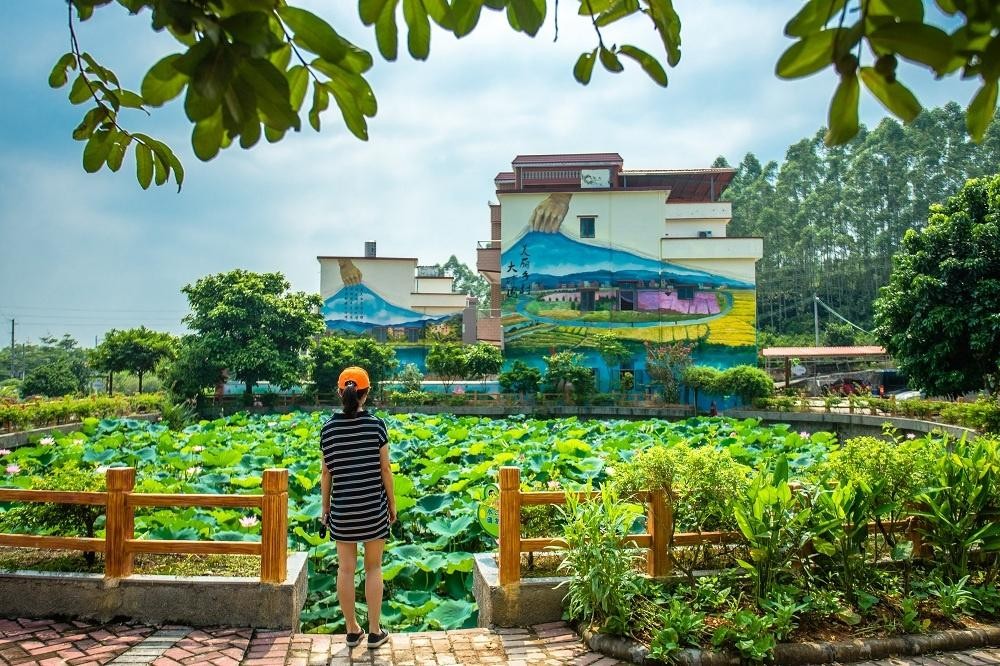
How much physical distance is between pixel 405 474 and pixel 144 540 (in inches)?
209

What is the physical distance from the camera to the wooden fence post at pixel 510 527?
148 inches

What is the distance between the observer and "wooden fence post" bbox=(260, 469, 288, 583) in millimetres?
3723

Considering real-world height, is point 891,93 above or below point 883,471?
above

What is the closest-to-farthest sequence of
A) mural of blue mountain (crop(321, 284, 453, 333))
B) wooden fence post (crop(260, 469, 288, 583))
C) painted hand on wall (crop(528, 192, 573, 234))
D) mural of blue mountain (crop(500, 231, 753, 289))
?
wooden fence post (crop(260, 469, 288, 583)), mural of blue mountain (crop(500, 231, 753, 289)), painted hand on wall (crop(528, 192, 573, 234)), mural of blue mountain (crop(321, 284, 453, 333))

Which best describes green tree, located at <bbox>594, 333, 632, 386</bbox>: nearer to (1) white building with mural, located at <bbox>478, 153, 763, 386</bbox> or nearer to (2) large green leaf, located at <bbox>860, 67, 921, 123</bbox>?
(1) white building with mural, located at <bbox>478, 153, 763, 386</bbox>

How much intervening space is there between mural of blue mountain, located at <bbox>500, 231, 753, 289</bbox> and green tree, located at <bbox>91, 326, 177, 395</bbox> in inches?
544

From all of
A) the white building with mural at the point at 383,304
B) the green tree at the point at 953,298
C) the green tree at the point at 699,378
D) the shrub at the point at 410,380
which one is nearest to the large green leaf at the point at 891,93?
the green tree at the point at 953,298

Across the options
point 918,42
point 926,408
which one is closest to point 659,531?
point 918,42

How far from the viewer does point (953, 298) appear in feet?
48.5

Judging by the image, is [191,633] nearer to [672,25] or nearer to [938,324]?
[672,25]

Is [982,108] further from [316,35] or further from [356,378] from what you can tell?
[356,378]

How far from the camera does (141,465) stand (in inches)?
346

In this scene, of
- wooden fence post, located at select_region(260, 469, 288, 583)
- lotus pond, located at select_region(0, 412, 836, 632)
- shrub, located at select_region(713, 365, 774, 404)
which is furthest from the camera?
shrub, located at select_region(713, 365, 774, 404)

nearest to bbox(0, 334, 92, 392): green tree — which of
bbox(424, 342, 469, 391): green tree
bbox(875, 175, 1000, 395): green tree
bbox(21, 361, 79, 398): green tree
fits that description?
bbox(21, 361, 79, 398): green tree
